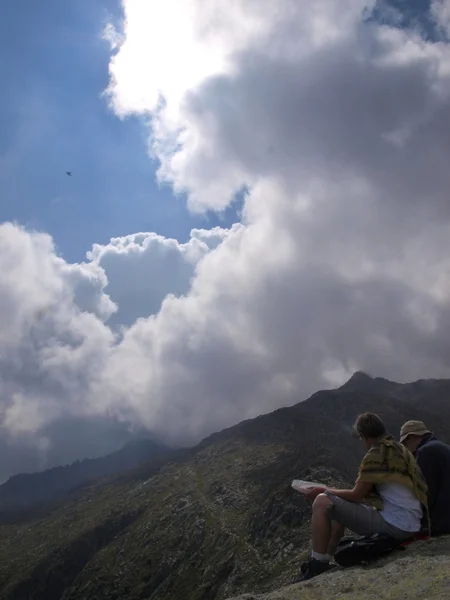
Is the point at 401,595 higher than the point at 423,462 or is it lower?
lower

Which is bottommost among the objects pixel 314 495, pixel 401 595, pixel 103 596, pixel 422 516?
pixel 103 596

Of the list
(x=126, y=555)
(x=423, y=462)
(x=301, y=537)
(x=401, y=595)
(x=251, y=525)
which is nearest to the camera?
(x=401, y=595)

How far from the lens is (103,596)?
156 metres

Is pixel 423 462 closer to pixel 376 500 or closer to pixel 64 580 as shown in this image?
pixel 376 500

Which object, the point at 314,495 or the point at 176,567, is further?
the point at 176,567

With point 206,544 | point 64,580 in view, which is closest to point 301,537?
point 206,544

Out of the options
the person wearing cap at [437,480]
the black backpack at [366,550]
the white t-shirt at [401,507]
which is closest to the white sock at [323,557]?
the black backpack at [366,550]

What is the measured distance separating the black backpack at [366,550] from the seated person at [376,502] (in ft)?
0.53

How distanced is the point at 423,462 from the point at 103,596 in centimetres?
17542

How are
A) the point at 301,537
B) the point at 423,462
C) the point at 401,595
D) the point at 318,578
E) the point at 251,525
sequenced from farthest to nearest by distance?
the point at 251,525, the point at 301,537, the point at 423,462, the point at 318,578, the point at 401,595

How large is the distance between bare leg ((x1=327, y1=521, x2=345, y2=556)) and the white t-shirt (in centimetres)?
106

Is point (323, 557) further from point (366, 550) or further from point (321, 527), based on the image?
point (366, 550)

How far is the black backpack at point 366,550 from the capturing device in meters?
11.2

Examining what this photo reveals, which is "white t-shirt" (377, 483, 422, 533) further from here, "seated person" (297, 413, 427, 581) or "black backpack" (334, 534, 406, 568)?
"black backpack" (334, 534, 406, 568)
